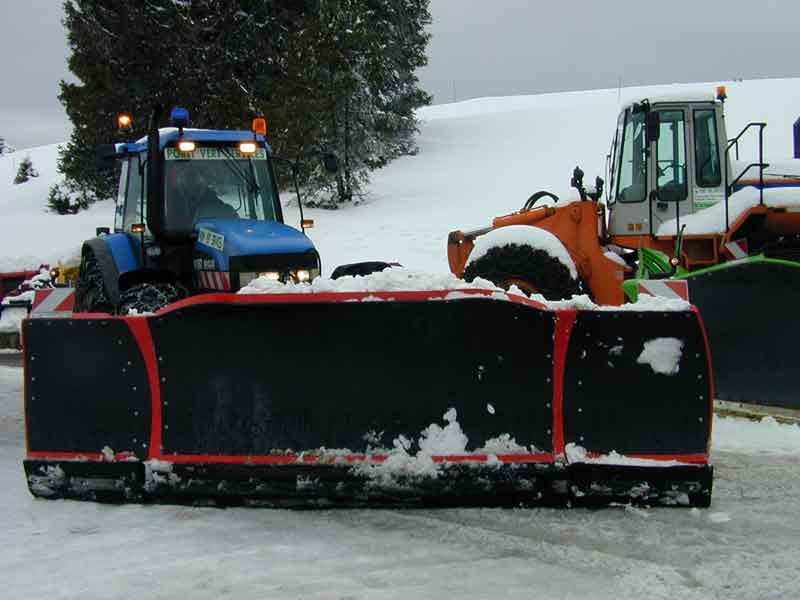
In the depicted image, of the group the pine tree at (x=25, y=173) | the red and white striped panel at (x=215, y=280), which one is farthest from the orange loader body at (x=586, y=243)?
the pine tree at (x=25, y=173)

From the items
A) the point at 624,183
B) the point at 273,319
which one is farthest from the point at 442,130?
the point at 273,319

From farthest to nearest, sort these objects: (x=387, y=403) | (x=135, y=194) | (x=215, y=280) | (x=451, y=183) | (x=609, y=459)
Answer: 1. (x=451, y=183)
2. (x=135, y=194)
3. (x=215, y=280)
4. (x=387, y=403)
5. (x=609, y=459)

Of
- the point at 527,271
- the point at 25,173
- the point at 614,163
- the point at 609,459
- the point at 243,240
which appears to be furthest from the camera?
the point at 25,173

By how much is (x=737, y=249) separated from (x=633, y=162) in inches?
53.7

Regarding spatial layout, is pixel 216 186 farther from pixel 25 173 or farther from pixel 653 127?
pixel 25 173

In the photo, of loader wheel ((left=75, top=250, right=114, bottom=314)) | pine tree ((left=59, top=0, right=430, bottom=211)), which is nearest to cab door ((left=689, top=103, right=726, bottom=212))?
loader wheel ((left=75, top=250, right=114, bottom=314))

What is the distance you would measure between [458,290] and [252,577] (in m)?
1.66

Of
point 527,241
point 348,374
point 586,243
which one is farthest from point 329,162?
point 348,374

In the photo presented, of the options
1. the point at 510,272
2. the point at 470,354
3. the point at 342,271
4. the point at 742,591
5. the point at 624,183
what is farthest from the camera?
the point at 624,183

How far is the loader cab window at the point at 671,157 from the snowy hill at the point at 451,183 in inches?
15.2

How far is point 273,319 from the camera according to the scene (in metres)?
4.48

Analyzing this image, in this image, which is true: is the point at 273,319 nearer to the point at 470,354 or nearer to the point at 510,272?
the point at 470,354

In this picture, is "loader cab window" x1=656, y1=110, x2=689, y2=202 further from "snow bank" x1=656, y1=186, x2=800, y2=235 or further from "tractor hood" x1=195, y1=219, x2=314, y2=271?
"tractor hood" x1=195, y1=219, x2=314, y2=271

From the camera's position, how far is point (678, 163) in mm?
8523
